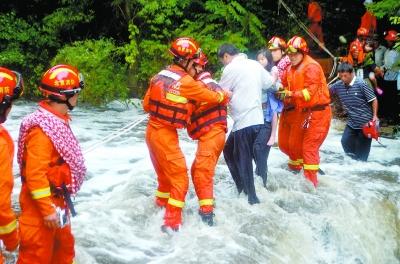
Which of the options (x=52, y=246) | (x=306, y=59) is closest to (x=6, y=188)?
(x=52, y=246)

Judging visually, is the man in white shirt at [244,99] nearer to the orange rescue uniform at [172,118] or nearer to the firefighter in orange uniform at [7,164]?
the orange rescue uniform at [172,118]

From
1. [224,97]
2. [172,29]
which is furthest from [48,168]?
[172,29]

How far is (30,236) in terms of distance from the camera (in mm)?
3395

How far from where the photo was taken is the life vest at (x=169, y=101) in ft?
16.0

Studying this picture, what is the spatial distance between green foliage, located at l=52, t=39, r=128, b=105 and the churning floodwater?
3.34 metres

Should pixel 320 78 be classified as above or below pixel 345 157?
above

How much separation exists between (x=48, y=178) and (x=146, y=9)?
9074 millimetres

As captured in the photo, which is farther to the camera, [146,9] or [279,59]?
[146,9]

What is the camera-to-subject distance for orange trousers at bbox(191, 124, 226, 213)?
17.0 feet

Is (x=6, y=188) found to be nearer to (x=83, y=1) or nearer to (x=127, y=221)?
(x=127, y=221)

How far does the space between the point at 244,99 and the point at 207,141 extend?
0.72 meters

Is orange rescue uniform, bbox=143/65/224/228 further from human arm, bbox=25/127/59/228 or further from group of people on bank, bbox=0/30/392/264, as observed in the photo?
human arm, bbox=25/127/59/228

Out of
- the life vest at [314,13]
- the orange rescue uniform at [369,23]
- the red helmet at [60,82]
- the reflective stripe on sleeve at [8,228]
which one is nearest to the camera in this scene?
the reflective stripe on sleeve at [8,228]

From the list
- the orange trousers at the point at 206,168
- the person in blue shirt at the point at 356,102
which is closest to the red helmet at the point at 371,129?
the person in blue shirt at the point at 356,102
